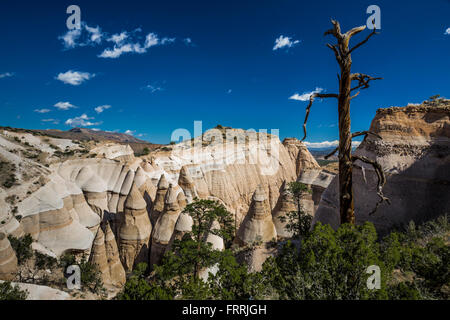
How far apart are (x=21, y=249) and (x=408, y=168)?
61.5ft

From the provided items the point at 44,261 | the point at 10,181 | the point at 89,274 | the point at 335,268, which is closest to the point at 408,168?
the point at 335,268

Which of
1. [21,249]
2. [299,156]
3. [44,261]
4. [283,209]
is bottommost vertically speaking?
→ [44,261]

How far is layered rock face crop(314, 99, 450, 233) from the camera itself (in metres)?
6.54

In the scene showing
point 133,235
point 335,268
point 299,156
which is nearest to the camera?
point 335,268

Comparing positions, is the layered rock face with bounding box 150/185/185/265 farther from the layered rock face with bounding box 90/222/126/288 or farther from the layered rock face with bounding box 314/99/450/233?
the layered rock face with bounding box 314/99/450/233

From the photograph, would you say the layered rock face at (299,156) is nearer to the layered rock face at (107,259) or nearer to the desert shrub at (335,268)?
the layered rock face at (107,259)

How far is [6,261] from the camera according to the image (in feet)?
32.1

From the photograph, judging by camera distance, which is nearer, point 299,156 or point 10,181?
point 10,181

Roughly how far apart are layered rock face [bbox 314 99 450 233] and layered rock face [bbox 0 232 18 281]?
14754mm

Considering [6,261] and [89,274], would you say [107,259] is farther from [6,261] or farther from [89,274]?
[6,261]

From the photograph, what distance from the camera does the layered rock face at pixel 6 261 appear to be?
9625 millimetres

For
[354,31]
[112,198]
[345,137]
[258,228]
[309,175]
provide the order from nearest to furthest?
[354,31]
[345,137]
[258,228]
[112,198]
[309,175]
